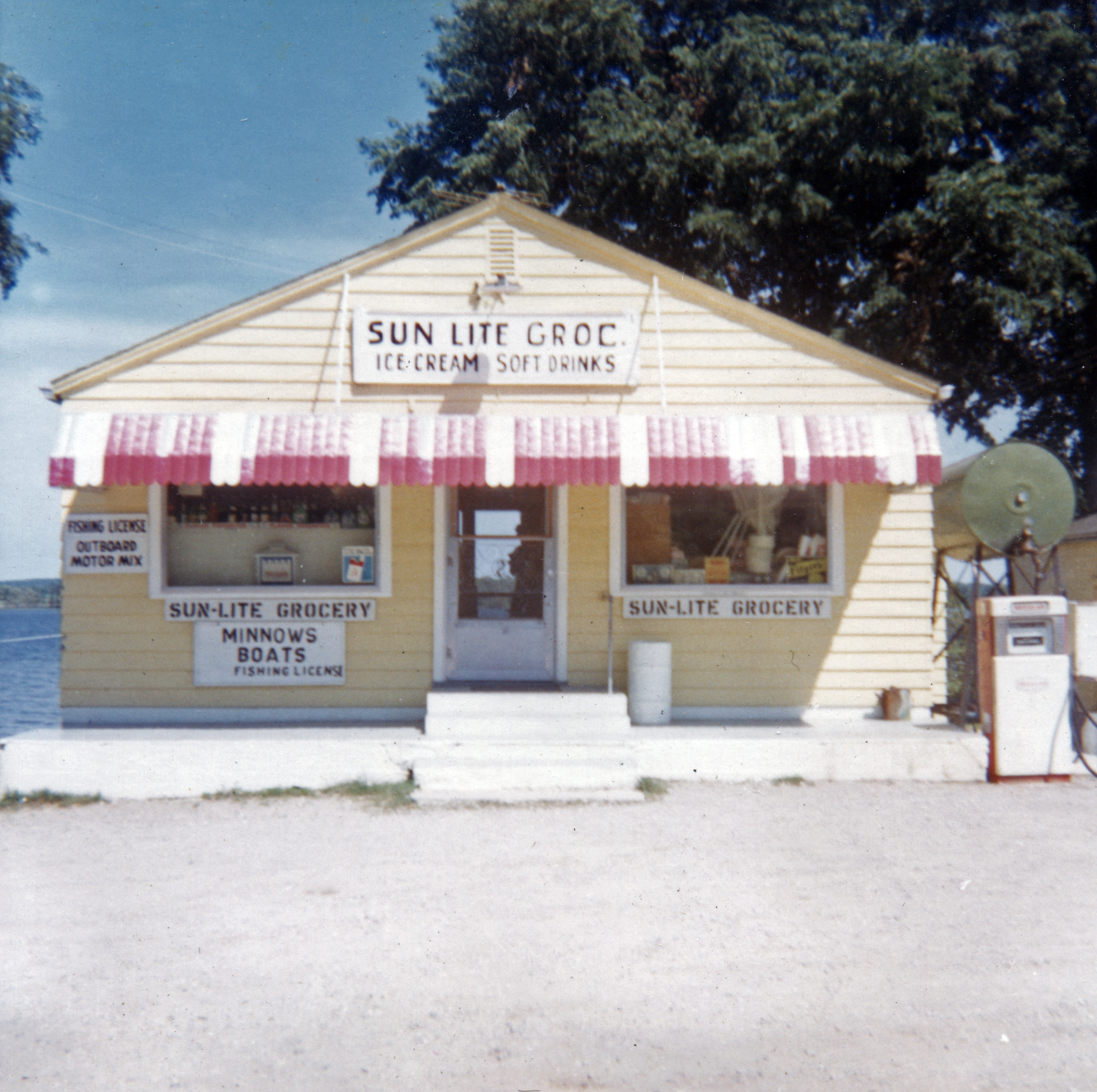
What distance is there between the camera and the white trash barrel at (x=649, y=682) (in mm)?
8367

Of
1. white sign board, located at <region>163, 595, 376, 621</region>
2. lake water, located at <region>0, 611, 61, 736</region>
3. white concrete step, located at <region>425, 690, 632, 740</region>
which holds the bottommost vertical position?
lake water, located at <region>0, 611, 61, 736</region>

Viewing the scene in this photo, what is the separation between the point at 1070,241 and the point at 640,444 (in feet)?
38.9

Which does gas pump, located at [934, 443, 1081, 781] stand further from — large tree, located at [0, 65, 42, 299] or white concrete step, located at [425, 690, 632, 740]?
large tree, located at [0, 65, 42, 299]

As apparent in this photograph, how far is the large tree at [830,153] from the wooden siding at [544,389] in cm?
737

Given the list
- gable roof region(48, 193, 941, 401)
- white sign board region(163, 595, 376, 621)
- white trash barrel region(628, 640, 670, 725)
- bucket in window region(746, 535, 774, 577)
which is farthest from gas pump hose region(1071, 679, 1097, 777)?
white sign board region(163, 595, 376, 621)

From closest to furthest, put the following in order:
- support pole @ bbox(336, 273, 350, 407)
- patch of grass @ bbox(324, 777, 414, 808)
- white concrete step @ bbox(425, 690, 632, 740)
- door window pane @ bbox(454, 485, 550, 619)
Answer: patch of grass @ bbox(324, 777, 414, 808) → white concrete step @ bbox(425, 690, 632, 740) → support pole @ bbox(336, 273, 350, 407) → door window pane @ bbox(454, 485, 550, 619)

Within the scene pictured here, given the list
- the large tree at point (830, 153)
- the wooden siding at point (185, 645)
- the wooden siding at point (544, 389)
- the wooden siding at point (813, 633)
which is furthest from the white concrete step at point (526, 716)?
the large tree at point (830, 153)

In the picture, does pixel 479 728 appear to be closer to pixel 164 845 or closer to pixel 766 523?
pixel 164 845

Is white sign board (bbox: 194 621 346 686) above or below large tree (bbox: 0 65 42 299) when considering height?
below

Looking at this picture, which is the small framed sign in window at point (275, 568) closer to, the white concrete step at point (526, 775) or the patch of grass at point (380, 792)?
the patch of grass at point (380, 792)

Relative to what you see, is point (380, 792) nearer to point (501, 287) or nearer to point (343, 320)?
point (343, 320)

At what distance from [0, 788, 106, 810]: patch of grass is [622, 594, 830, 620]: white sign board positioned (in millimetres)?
4594

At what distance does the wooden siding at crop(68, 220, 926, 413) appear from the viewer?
27.9 feet

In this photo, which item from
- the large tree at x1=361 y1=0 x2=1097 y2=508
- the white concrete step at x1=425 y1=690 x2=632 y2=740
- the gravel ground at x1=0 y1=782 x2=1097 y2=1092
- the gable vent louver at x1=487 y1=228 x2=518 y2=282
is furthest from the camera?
the large tree at x1=361 y1=0 x2=1097 y2=508
